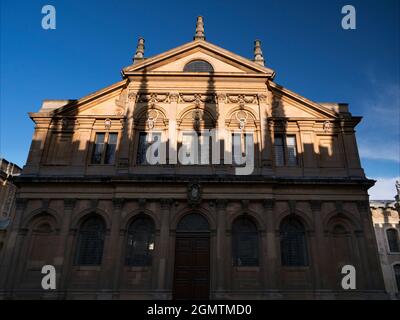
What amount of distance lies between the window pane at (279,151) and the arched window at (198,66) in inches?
283

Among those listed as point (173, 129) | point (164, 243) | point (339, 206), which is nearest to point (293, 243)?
point (339, 206)

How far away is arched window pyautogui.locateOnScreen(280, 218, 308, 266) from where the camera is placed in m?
18.9

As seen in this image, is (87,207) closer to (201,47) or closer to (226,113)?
(226,113)

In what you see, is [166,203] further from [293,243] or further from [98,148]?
[293,243]

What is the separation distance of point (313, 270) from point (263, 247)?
311cm

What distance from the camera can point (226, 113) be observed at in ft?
72.4

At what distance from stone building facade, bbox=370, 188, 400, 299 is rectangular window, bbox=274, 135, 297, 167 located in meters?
22.8

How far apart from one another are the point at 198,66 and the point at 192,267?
47.3 ft

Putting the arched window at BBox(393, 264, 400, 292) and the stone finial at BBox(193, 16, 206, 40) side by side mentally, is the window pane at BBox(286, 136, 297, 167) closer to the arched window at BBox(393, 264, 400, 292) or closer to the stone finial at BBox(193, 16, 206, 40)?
the stone finial at BBox(193, 16, 206, 40)

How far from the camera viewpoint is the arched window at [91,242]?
62.0ft

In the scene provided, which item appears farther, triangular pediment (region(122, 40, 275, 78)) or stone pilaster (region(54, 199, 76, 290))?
triangular pediment (region(122, 40, 275, 78))

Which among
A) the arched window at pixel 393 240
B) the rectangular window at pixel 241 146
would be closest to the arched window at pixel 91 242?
the rectangular window at pixel 241 146

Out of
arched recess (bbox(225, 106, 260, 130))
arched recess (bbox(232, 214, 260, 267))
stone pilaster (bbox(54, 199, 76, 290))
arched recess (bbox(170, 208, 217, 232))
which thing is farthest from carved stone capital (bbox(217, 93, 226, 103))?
stone pilaster (bbox(54, 199, 76, 290))
